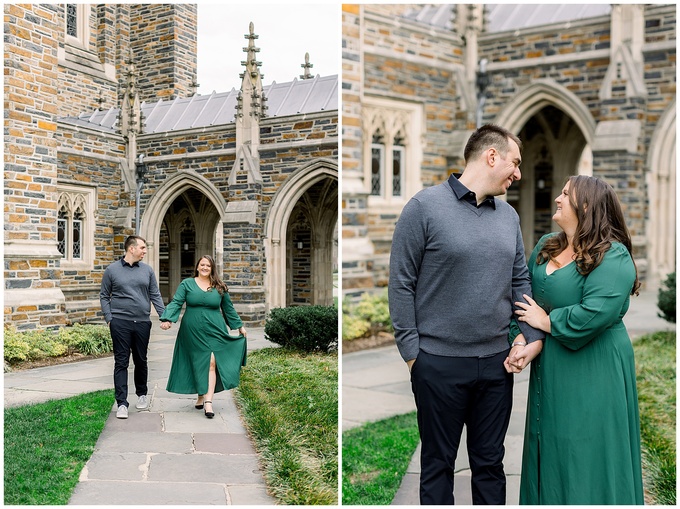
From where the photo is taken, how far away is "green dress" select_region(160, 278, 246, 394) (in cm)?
387

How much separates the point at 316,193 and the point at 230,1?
47.7 inches

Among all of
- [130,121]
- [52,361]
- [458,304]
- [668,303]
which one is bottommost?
[668,303]

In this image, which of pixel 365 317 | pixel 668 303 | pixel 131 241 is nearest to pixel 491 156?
pixel 131 241

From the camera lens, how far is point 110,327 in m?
3.80

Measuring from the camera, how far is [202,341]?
4145 millimetres

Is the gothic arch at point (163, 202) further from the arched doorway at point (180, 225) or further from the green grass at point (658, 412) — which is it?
the green grass at point (658, 412)

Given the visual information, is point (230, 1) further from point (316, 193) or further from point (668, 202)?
point (668, 202)

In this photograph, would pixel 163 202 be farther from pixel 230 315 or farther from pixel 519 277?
pixel 519 277

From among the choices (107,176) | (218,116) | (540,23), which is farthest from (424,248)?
(540,23)

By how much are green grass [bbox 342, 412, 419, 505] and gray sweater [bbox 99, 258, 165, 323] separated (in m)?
1.49

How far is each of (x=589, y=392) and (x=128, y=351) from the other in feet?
7.60

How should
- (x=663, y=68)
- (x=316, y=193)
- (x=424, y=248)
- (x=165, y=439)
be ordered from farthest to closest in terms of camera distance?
(x=663, y=68)
(x=316, y=193)
(x=165, y=439)
(x=424, y=248)

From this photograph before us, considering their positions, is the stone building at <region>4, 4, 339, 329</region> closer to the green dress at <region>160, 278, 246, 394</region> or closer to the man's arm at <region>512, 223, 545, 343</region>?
the green dress at <region>160, 278, 246, 394</region>

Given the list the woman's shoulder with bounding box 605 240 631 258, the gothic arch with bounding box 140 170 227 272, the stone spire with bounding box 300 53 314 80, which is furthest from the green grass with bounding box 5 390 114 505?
the woman's shoulder with bounding box 605 240 631 258
